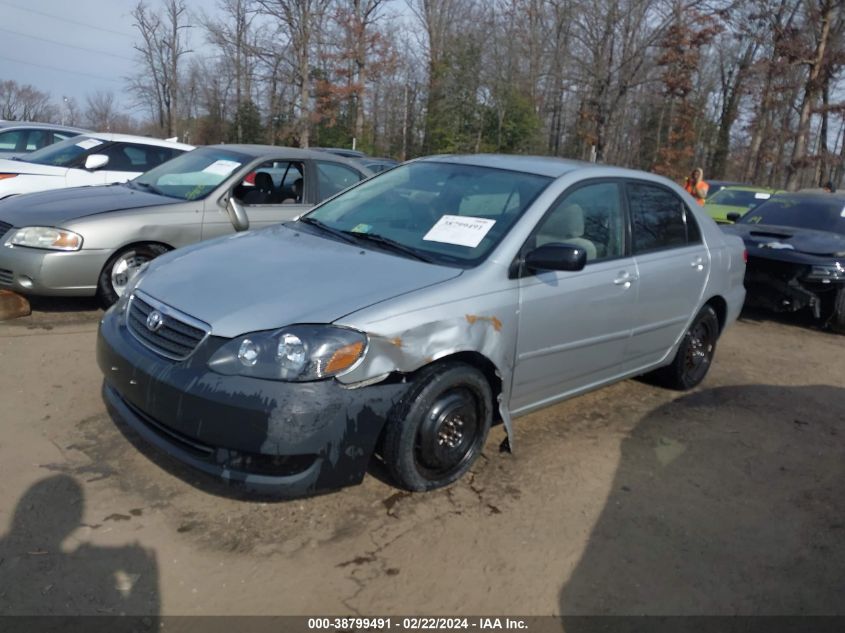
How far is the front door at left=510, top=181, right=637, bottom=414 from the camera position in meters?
3.70

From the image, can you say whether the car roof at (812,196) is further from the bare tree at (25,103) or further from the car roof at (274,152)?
the bare tree at (25,103)

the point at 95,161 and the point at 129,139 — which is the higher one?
the point at 129,139

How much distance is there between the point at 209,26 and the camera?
3309cm

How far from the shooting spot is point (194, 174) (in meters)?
6.54

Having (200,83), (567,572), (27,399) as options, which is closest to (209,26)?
(200,83)

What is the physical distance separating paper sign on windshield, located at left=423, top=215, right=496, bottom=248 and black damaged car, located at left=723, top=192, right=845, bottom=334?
489 cm

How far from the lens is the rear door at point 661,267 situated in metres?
4.44

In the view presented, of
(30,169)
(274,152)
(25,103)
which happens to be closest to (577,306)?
(274,152)

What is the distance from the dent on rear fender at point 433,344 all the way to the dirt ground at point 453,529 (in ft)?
2.13

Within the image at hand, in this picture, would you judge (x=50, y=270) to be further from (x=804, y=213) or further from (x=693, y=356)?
(x=804, y=213)

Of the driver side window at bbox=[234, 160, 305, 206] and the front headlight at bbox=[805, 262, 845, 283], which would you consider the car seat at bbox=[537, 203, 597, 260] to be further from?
the front headlight at bbox=[805, 262, 845, 283]

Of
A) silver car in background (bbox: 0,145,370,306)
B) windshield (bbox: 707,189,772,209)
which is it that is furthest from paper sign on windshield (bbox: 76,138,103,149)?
windshield (bbox: 707,189,772,209)

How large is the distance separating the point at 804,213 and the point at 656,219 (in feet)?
16.0


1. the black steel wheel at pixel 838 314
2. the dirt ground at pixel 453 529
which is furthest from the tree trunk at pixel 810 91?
the dirt ground at pixel 453 529
